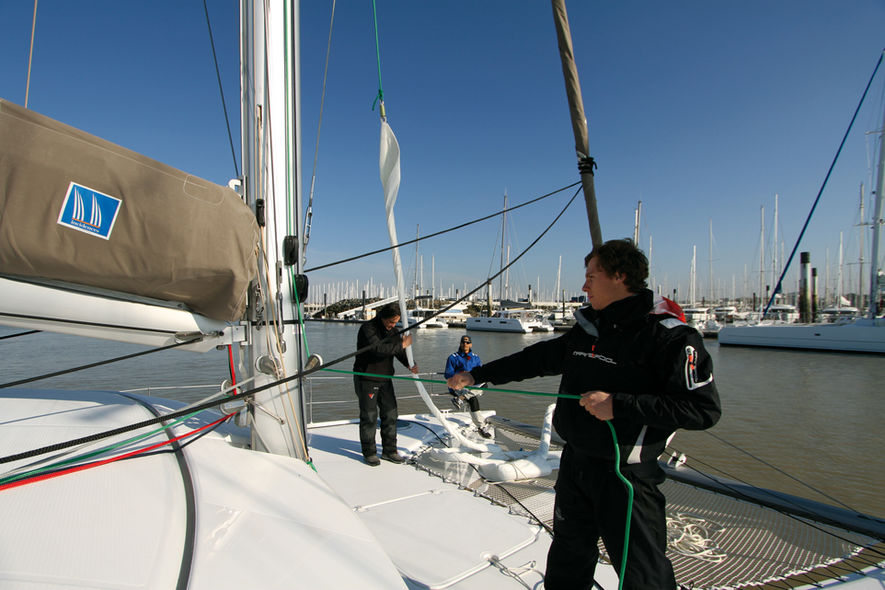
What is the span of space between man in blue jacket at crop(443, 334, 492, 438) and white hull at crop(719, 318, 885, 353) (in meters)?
32.1

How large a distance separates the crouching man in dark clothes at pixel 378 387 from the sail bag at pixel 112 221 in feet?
8.18

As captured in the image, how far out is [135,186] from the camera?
57.0 inches

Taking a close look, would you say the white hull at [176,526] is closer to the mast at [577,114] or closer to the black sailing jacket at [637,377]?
the black sailing jacket at [637,377]

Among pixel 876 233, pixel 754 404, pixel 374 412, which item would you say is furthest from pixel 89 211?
pixel 876 233

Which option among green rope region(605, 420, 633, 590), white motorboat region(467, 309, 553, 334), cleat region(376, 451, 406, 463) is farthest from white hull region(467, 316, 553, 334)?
green rope region(605, 420, 633, 590)

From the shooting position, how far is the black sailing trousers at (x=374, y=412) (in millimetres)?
4215

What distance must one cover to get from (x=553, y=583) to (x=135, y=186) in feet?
7.25

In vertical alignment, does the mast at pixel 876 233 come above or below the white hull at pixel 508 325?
above

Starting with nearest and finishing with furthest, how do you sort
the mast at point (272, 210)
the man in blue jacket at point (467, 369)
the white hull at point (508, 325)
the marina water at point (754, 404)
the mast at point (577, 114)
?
the mast at point (272, 210) → the mast at point (577, 114) → the man in blue jacket at point (467, 369) → the marina water at point (754, 404) → the white hull at point (508, 325)

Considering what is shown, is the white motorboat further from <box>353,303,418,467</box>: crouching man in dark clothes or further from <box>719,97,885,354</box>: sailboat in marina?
<box>353,303,418,467</box>: crouching man in dark clothes

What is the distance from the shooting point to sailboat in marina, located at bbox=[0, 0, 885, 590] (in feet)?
3.75

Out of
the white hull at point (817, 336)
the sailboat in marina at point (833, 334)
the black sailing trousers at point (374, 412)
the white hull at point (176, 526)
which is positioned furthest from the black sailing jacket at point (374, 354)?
the white hull at point (817, 336)

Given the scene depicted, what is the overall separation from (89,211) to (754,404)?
17.0 metres

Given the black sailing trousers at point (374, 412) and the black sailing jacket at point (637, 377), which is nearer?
the black sailing jacket at point (637, 377)
